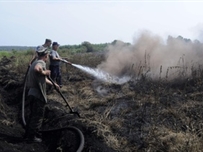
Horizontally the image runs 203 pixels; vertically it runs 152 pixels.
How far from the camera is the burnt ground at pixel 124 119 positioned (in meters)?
5.70

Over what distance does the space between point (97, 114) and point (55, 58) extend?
2.98 meters

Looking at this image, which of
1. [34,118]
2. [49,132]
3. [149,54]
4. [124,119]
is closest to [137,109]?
[124,119]

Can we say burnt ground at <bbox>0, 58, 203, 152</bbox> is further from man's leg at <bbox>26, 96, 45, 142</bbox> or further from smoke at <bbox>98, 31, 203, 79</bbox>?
smoke at <bbox>98, 31, 203, 79</bbox>

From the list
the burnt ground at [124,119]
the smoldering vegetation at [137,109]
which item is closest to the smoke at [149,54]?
the smoldering vegetation at [137,109]

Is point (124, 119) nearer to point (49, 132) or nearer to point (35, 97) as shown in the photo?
point (49, 132)

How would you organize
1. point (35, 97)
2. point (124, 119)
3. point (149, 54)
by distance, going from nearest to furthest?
point (35, 97) < point (124, 119) < point (149, 54)

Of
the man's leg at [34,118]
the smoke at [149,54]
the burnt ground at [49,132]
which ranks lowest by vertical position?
the burnt ground at [49,132]

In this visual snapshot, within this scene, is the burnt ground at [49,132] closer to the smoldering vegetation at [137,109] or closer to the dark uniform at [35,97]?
the smoldering vegetation at [137,109]

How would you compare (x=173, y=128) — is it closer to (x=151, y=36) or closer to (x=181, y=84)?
(x=181, y=84)

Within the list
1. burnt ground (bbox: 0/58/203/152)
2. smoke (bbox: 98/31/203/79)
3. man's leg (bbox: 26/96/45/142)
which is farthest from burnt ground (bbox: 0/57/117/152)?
smoke (bbox: 98/31/203/79)

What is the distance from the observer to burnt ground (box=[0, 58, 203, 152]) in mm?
5695

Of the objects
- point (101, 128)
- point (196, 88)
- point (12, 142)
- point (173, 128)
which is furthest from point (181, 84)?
point (12, 142)

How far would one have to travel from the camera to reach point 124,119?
7.25 m

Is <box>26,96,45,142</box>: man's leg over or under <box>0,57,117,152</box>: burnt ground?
over
